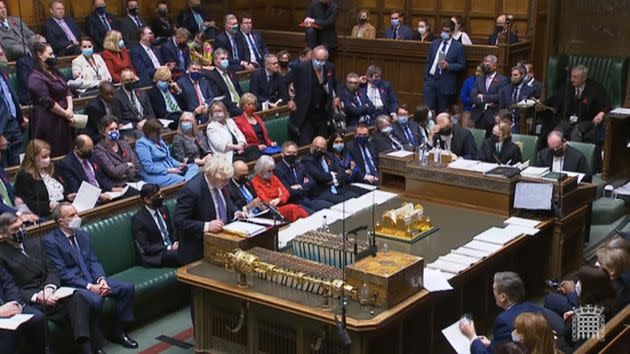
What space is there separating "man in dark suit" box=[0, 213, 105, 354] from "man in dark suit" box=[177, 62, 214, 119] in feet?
13.7

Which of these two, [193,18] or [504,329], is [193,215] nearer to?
[504,329]

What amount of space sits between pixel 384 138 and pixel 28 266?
4.37m

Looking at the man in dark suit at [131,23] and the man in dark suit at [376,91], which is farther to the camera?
the man in dark suit at [131,23]

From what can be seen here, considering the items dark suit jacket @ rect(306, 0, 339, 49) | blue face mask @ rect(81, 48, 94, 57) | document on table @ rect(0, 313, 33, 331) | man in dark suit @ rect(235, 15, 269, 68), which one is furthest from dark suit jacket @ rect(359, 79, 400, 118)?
document on table @ rect(0, 313, 33, 331)

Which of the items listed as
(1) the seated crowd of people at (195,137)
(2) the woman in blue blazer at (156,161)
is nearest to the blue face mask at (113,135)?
(1) the seated crowd of people at (195,137)

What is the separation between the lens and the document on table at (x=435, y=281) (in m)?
5.47

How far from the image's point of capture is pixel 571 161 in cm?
802

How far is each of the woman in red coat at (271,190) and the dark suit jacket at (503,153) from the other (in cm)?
181

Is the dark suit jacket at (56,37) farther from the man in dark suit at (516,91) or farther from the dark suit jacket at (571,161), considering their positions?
the dark suit jacket at (571,161)

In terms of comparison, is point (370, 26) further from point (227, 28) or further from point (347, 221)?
point (347, 221)

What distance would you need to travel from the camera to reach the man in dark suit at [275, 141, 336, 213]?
8195mm

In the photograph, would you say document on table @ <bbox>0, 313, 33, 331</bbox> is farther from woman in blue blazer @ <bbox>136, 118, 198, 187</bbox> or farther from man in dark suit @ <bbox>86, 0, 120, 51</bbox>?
man in dark suit @ <bbox>86, 0, 120, 51</bbox>

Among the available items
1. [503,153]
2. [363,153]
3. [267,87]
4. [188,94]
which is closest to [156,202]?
[363,153]

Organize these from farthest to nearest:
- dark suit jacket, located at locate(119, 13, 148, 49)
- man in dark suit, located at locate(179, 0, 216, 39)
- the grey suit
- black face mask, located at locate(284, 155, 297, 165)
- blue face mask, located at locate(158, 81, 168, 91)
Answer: man in dark suit, located at locate(179, 0, 216, 39) < dark suit jacket, located at locate(119, 13, 148, 49) < the grey suit < blue face mask, located at locate(158, 81, 168, 91) < black face mask, located at locate(284, 155, 297, 165)
